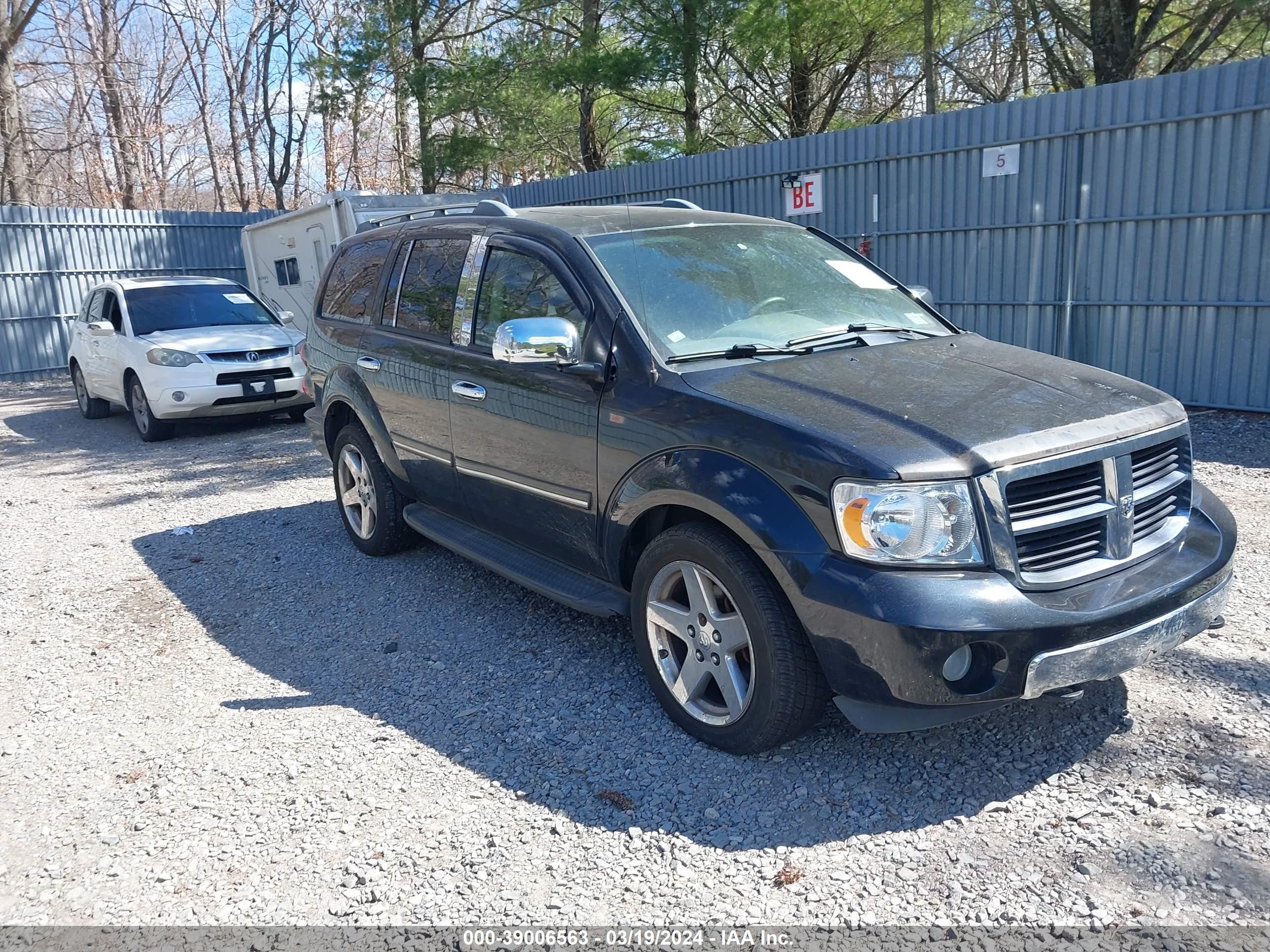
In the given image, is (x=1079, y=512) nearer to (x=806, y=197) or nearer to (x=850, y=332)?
(x=850, y=332)

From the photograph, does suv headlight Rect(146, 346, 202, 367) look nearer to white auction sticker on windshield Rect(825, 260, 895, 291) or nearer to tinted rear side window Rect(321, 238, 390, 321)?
tinted rear side window Rect(321, 238, 390, 321)

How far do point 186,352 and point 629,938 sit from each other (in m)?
9.33

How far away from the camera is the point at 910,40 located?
57.8 ft

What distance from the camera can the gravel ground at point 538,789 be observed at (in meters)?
2.85

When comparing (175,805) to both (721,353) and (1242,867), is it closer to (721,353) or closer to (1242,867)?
(721,353)

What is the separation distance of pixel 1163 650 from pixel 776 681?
124cm

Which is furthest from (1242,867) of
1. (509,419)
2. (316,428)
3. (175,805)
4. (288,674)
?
(316,428)

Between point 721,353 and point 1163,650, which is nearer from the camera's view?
point 1163,650

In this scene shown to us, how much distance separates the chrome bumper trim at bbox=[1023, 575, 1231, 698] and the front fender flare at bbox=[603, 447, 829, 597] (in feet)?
2.35

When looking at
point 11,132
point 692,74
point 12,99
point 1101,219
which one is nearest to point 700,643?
point 1101,219

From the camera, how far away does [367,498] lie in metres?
5.99

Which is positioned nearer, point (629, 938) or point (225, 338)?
point (629, 938)

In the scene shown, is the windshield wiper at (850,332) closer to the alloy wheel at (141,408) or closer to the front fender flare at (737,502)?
the front fender flare at (737,502)

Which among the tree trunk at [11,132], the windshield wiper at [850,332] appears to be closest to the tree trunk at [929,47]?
the windshield wiper at [850,332]
